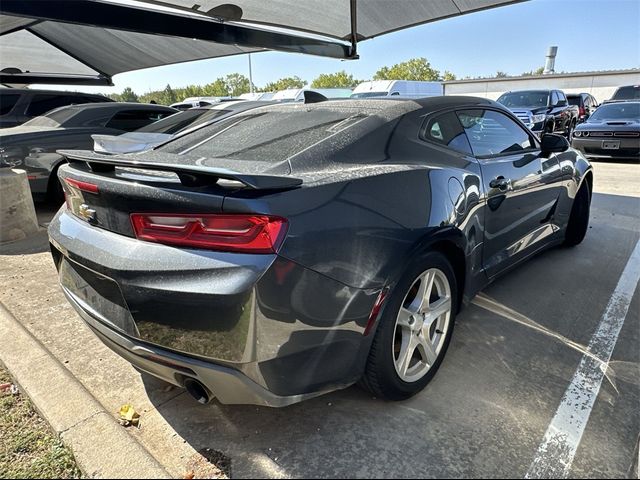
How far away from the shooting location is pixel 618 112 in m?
11.2

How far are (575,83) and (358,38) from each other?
110 feet

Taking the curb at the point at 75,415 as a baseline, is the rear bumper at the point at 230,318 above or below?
above

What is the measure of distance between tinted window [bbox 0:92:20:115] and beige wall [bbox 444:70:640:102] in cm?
3293

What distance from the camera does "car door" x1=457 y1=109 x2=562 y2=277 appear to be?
9.41 feet

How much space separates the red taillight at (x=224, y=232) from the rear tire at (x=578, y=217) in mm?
3912

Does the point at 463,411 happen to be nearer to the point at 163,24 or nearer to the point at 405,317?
the point at 405,317

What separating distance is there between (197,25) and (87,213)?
6.25 meters

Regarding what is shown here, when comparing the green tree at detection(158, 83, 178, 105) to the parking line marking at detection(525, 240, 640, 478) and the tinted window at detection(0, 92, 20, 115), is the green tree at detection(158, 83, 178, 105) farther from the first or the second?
the parking line marking at detection(525, 240, 640, 478)

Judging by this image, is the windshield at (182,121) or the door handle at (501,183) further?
the windshield at (182,121)

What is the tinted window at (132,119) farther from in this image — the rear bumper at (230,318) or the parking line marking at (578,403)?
the parking line marking at (578,403)

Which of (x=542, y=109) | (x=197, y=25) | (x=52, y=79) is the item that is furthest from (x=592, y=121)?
(x=52, y=79)

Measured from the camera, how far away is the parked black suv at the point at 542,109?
12.2 metres

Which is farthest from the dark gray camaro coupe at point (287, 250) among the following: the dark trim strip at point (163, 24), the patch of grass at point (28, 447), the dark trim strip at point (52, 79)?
the dark trim strip at point (52, 79)

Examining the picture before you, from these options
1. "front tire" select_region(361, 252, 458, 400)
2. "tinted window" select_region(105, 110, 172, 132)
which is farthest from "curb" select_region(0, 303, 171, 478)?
"tinted window" select_region(105, 110, 172, 132)
